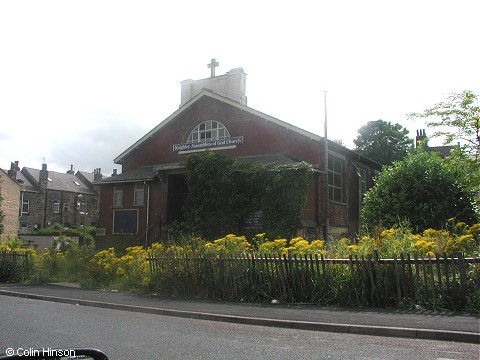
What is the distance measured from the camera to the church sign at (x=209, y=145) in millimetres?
24141

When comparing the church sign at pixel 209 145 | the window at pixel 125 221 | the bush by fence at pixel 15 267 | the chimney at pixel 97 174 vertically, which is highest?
the chimney at pixel 97 174

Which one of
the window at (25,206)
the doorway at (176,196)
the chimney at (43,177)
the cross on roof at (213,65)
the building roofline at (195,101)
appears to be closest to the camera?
the building roofline at (195,101)

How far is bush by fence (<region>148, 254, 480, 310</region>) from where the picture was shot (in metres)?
9.02

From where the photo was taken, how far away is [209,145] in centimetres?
2500

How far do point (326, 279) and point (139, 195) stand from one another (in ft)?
56.9

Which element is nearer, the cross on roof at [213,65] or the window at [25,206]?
the cross on roof at [213,65]

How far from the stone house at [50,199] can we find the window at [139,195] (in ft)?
107

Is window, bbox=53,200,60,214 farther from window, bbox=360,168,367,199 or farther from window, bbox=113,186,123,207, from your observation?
window, bbox=360,168,367,199

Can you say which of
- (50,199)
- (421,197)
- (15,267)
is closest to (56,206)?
(50,199)

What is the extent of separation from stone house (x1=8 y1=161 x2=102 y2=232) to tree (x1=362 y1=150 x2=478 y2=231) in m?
45.8

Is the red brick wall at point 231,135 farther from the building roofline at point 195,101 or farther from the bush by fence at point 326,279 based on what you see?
the bush by fence at point 326,279

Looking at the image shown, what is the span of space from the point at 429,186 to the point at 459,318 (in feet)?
30.1

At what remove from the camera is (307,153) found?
21891 mm

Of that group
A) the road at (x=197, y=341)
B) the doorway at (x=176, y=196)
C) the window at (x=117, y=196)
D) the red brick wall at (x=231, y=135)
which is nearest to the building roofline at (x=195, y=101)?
the red brick wall at (x=231, y=135)
